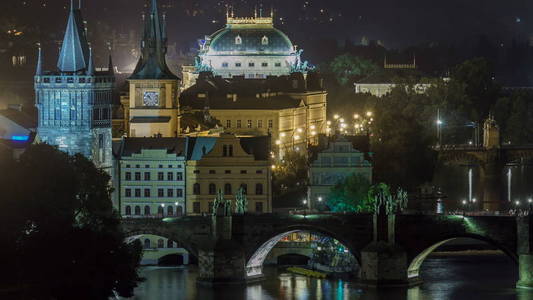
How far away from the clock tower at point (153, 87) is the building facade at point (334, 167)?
7.39 metres

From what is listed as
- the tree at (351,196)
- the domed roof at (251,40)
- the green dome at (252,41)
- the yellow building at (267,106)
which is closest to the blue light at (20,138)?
the tree at (351,196)

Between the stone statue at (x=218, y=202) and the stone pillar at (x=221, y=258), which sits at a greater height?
the stone statue at (x=218, y=202)

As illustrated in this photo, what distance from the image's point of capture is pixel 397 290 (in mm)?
100812

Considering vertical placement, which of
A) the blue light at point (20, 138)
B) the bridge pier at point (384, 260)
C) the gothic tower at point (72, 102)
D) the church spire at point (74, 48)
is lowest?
the bridge pier at point (384, 260)

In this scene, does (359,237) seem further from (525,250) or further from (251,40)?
(251,40)

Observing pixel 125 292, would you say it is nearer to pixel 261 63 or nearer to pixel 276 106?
pixel 276 106

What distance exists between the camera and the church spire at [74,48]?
4424 inches

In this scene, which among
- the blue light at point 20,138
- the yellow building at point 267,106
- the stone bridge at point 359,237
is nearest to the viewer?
the stone bridge at point 359,237

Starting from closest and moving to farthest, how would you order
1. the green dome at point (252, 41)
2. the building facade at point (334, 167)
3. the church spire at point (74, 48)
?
1. the church spire at point (74, 48)
2. the building facade at point (334, 167)
3. the green dome at point (252, 41)

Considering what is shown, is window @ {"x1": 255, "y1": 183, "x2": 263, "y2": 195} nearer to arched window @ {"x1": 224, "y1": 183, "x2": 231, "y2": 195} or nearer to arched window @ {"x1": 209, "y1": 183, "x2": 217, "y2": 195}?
arched window @ {"x1": 224, "y1": 183, "x2": 231, "y2": 195}

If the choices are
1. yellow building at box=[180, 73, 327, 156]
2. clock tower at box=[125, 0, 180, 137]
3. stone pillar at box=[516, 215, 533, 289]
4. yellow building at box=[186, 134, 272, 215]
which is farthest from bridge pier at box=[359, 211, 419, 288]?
yellow building at box=[180, 73, 327, 156]

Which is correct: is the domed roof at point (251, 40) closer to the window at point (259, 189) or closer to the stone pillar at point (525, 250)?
the window at point (259, 189)

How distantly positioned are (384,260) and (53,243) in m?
16.3

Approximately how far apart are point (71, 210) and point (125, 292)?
4224 mm
